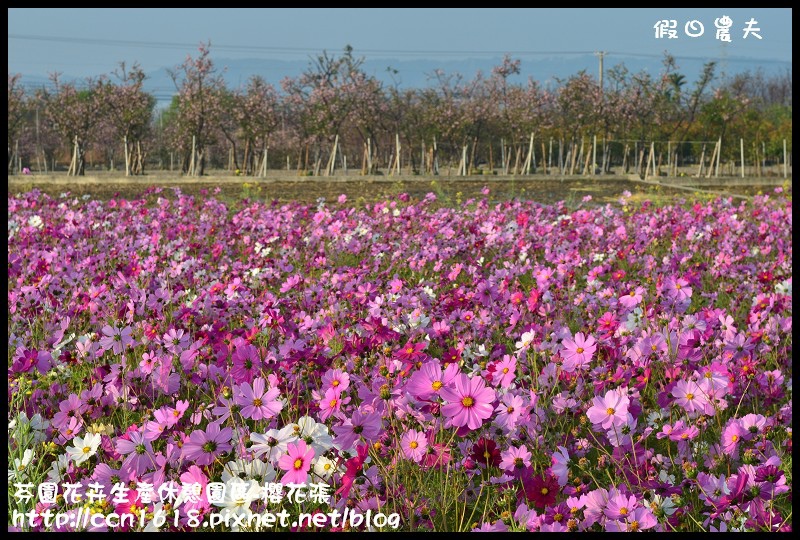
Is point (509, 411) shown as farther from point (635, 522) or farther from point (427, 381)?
point (635, 522)

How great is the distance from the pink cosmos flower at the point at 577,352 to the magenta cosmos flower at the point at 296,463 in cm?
112

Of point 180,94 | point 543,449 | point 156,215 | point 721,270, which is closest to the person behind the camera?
point 543,449

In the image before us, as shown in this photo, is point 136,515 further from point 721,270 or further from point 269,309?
point 721,270

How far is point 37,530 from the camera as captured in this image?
216 centimetres

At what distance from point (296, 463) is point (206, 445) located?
1.05ft

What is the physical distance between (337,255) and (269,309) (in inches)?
138

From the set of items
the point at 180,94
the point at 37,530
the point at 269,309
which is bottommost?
the point at 37,530

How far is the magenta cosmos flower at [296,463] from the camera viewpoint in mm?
2047

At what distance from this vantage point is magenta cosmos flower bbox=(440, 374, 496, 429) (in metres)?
2.18

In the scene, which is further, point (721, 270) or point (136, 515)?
point (721, 270)

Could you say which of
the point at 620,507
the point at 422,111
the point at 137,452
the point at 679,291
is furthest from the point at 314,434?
the point at 422,111

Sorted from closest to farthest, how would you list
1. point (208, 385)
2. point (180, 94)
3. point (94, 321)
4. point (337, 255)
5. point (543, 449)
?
1. point (543, 449)
2. point (208, 385)
3. point (94, 321)
4. point (337, 255)
5. point (180, 94)

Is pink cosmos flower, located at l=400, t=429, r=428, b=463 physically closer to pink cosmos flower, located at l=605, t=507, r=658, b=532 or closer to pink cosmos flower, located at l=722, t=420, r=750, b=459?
pink cosmos flower, located at l=605, t=507, r=658, b=532
